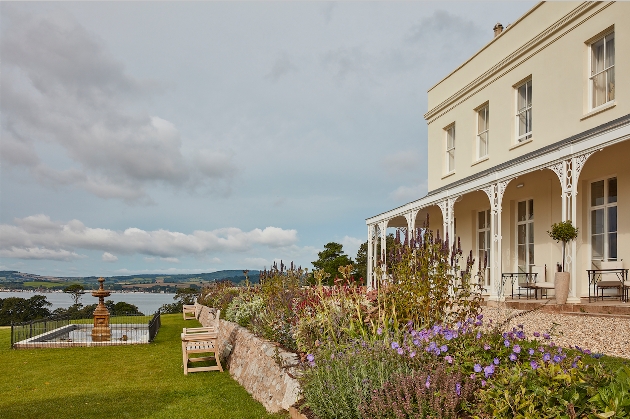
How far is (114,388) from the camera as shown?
26.7 ft

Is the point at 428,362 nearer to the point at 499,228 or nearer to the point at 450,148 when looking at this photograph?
the point at 499,228

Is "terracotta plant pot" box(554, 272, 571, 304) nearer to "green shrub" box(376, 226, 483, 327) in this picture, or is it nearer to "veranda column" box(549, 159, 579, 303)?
"veranda column" box(549, 159, 579, 303)

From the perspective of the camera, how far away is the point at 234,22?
12.2m

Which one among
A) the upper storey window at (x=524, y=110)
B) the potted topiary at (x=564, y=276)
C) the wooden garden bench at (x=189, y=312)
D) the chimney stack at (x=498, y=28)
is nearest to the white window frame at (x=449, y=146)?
the chimney stack at (x=498, y=28)

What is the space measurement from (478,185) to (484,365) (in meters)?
9.71

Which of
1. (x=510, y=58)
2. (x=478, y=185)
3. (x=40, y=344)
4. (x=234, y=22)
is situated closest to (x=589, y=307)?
(x=478, y=185)

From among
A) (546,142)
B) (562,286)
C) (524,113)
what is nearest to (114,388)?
(562,286)

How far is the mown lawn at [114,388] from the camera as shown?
21.9 ft

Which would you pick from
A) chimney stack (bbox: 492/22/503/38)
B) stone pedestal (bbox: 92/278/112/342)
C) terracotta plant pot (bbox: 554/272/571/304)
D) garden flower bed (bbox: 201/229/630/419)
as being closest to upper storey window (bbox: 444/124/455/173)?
chimney stack (bbox: 492/22/503/38)

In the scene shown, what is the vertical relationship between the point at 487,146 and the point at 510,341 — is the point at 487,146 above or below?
above

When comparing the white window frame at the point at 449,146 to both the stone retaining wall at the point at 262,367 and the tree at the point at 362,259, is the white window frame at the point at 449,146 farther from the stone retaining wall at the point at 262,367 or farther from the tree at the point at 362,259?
the stone retaining wall at the point at 262,367

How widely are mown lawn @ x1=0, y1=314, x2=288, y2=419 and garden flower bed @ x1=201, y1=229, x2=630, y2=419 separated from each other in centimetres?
118

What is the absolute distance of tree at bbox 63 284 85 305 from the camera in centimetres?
2986

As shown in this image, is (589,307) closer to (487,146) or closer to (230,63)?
(487,146)
